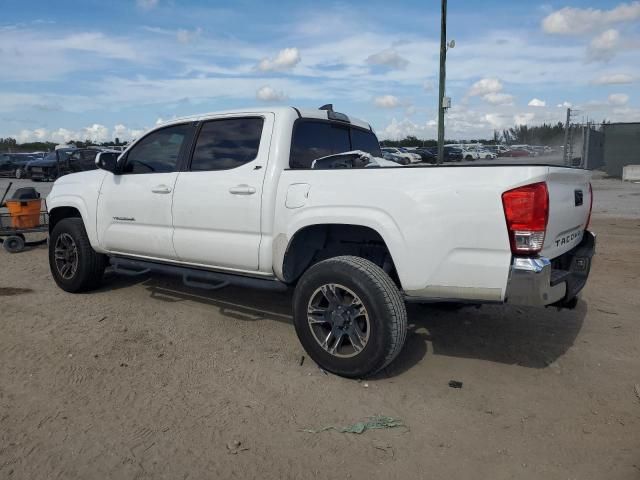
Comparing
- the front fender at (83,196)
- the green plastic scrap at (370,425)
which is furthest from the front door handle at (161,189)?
the green plastic scrap at (370,425)

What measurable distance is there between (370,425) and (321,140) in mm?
2508

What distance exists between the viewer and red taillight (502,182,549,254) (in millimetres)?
3119

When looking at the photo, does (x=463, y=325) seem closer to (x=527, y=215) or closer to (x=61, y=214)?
(x=527, y=215)

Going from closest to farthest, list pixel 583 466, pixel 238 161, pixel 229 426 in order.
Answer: pixel 583 466, pixel 229 426, pixel 238 161

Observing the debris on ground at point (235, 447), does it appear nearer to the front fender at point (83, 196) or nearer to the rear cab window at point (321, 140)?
the rear cab window at point (321, 140)

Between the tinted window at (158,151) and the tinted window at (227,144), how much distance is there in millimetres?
250

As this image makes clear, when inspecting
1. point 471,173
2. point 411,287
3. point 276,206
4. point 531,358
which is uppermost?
point 471,173

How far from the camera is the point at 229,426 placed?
10.4 ft

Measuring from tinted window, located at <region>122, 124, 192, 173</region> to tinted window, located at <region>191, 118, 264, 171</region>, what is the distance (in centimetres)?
25

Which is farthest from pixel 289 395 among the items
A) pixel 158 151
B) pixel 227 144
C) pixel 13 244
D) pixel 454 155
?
pixel 454 155

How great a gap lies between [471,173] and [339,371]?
1584mm

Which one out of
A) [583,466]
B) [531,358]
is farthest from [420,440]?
[531,358]

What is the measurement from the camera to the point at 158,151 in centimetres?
507

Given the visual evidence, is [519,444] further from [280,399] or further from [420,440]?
[280,399]
